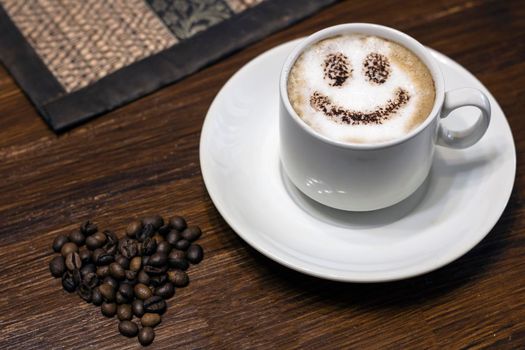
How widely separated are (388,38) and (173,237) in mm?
463

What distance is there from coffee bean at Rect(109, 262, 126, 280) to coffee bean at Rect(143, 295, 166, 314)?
6 cm

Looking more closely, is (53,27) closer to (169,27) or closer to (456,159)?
(169,27)

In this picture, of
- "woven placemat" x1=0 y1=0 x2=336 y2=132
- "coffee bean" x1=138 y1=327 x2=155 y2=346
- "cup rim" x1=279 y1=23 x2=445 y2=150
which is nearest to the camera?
"cup rim" x1=279 y1=23 x2=445 y2=150

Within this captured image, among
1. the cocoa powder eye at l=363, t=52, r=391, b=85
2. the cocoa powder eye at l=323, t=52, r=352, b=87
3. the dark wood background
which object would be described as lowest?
the dark wood background

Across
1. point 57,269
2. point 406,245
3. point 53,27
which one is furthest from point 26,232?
point 406,245

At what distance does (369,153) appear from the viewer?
935 mm

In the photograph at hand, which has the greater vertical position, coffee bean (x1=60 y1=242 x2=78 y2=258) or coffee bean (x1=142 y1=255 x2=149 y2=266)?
coffee bean (x1=60 y1=242 x2=78 y2=258)

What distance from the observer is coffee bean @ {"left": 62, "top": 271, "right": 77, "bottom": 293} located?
109cm

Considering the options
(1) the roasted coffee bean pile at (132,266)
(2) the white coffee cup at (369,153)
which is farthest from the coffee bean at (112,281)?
(2) the white coffee cup at (369,153)

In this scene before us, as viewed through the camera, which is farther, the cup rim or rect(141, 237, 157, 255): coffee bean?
rect(141, 237, 157, 255): coffee bean

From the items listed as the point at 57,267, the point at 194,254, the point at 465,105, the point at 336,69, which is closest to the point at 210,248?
the point at 194,254

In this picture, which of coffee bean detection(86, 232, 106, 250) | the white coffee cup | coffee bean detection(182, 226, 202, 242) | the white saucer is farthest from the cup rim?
coffee bean detection(86, 232, 106, 250)

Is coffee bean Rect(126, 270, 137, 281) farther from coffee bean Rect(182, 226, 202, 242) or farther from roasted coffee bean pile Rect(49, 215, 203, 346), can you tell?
coffee bean Rect(182, 226, 202, 242)

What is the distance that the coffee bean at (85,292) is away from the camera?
1.08 metres
